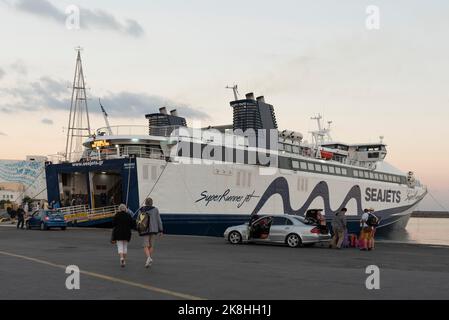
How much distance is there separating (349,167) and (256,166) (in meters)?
14.3

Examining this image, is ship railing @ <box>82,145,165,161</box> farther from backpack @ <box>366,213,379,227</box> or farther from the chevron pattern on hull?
backpack @ <box>366,213,379,227</box>

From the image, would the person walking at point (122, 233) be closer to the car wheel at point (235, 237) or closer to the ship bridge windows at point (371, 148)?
the car wheel at point (235, 237)

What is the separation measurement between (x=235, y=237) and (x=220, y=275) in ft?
34.9

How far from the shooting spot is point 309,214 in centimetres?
2581

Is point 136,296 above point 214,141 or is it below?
below

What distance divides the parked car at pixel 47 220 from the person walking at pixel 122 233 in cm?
1905

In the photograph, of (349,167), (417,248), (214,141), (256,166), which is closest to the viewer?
(417,248)

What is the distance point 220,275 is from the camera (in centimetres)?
1152

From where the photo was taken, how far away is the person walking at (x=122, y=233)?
511 inches

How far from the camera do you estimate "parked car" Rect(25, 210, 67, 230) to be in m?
30.9

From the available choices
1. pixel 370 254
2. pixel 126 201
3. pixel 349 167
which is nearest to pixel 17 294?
pixel 370 254

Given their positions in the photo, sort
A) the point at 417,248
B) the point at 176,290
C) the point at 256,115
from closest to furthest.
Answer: the point at 176,290
the point at 417,248
the point at 256,115

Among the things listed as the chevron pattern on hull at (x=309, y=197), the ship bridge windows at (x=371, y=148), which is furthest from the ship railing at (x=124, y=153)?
the ship bridge windows at (x=371, y=148)
